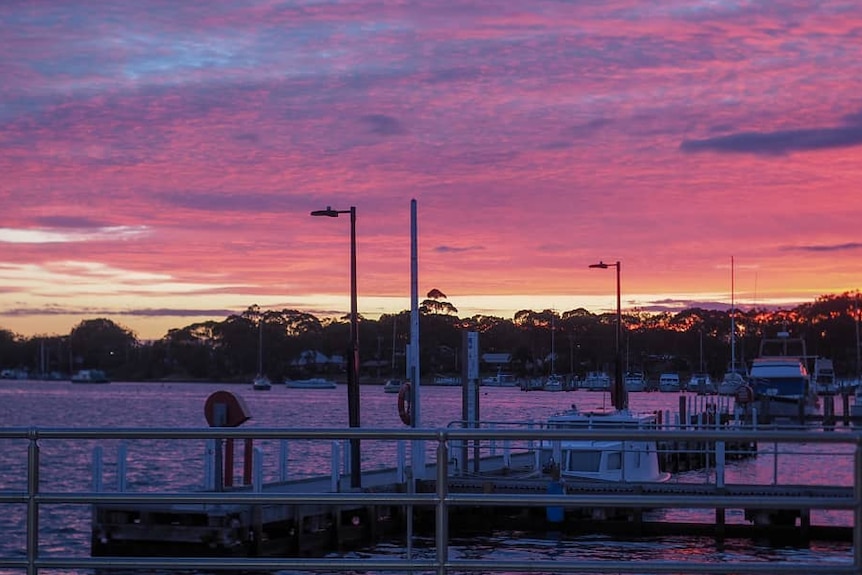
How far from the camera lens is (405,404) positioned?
32344mm

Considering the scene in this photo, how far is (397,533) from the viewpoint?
30.6 metres

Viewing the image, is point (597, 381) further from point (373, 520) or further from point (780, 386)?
point (373, 520)

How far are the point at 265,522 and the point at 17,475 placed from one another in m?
40.1

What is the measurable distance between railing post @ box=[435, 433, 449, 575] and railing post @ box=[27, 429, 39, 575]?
7.55ft

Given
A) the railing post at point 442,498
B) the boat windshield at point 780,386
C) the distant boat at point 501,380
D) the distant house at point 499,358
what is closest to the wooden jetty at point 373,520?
the railing post at point 442,498

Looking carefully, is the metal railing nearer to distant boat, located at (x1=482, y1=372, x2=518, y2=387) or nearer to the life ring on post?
the life ring on post

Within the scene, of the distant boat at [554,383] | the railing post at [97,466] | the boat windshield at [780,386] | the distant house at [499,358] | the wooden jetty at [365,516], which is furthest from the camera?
the distant boat at [554,383]

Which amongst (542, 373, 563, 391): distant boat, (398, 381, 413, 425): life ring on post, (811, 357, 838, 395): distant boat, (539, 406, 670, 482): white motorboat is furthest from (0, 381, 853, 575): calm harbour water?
(811, 357, 838, 395): distant boat

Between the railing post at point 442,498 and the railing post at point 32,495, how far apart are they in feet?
7.55

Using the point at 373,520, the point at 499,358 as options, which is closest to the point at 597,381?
the point at 499,358

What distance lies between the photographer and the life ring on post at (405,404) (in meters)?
31.8

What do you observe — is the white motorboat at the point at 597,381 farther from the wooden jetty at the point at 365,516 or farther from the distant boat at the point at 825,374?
the wooden jetty at the point at 365,516

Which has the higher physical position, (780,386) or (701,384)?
(780,386)

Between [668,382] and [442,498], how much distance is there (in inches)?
5727
